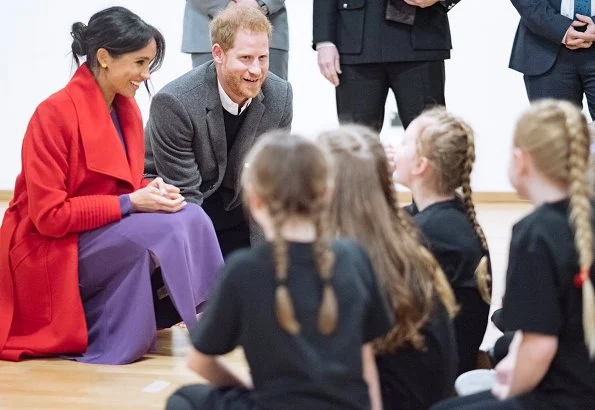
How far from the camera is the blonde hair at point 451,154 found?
7.36 feet

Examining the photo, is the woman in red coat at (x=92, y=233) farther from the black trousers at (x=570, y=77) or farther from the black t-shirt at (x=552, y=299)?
the black t-shirt at (x=552, y=299)

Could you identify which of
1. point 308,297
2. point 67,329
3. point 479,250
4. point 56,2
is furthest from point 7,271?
point 56,2

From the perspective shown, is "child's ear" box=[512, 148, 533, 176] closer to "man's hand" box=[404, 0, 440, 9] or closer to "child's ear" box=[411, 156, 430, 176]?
"child's ear" box=[411, 156, 430, 176]

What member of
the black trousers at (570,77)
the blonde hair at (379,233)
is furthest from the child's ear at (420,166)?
the black trousers at (570,77)

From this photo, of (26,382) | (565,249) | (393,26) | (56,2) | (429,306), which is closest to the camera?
(565,249)

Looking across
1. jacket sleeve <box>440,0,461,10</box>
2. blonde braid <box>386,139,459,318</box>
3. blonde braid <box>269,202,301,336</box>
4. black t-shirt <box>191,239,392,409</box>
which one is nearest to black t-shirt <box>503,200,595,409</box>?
blonde braid <box>386,139,459,318</box>

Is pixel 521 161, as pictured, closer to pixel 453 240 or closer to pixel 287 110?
pixel 453 240

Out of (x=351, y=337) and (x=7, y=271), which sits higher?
(x=351, y=337)

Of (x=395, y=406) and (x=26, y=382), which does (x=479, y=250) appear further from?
(x=26, y=382)

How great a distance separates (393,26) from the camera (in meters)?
3.32

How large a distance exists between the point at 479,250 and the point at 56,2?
162 inches

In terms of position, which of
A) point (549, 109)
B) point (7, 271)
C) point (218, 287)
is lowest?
point (7, 271)

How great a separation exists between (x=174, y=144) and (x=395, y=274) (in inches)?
63.1

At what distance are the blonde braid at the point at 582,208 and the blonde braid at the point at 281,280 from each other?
0.46 m
